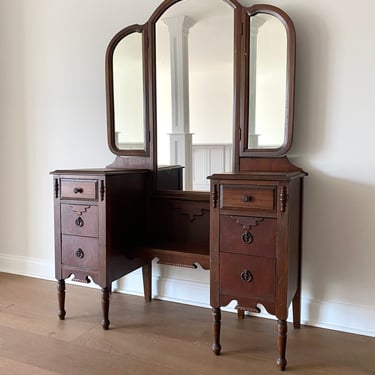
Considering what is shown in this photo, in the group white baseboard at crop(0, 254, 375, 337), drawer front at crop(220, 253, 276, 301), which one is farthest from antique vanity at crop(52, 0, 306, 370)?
white baseboard at crop(0, 254, 375, 337)

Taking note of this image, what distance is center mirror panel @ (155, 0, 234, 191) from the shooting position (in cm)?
236

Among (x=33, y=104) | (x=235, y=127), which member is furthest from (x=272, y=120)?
(x=33, y=104)

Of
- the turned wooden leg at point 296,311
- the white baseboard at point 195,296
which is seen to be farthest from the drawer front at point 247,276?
the white baseboard at point 195,296

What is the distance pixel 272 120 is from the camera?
228 centimetres

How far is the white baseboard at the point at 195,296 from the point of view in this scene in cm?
222

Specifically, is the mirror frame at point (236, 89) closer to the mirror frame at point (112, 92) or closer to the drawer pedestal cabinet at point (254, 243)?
the mirror frame at point (112, 92)

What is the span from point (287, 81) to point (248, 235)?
89 cm

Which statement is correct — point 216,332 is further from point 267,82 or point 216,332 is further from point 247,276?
point 267,82

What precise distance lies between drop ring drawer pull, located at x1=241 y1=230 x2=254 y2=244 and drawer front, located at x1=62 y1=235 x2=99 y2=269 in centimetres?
82

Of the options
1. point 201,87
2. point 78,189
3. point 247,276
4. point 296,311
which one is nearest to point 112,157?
point 78,189

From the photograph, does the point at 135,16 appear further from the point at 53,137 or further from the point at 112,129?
the point at 53,137

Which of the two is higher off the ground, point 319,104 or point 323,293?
point 319,104

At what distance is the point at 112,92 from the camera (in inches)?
106

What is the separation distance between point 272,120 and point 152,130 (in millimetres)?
749
